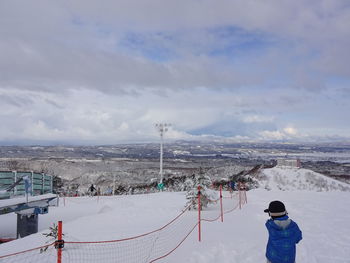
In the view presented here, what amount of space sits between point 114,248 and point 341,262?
5925 millimetres

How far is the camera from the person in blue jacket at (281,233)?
5348 millimetres

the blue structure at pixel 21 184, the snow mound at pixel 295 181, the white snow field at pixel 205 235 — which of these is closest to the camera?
the white snow field at pixel 205 235

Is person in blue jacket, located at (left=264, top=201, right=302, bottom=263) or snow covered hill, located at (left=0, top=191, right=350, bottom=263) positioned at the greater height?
person in blue jacket, located at (left=264, top=201, right=302, bottom=263)

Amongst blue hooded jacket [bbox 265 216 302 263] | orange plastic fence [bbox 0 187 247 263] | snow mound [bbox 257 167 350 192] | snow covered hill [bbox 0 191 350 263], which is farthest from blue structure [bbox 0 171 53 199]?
snow mound [bbox 257 167 350 192]

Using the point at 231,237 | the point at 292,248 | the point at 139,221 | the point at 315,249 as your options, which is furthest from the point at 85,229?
the point at 292,248

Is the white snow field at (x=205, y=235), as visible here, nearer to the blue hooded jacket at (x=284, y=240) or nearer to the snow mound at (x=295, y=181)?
the blue hooded jacket at (x=284, y=240)

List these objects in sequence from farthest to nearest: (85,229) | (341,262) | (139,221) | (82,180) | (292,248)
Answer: (82,180) → (139,221) → (85,229) → (341,262) → (292,248)

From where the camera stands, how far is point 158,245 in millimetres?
9961

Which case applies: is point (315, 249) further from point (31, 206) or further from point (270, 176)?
point (270, 176)

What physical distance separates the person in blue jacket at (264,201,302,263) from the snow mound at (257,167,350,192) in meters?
31.6

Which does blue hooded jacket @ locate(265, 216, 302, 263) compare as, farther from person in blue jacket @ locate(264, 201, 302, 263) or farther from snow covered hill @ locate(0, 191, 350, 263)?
snow covered hill @ locate(0, 191, 350, 263)

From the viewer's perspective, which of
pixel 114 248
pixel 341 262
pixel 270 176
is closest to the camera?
pixel 341 262

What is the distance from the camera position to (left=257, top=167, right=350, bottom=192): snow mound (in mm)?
37156

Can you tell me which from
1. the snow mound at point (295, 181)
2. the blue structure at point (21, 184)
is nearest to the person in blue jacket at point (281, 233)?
the blue structure at point (21, 184)
